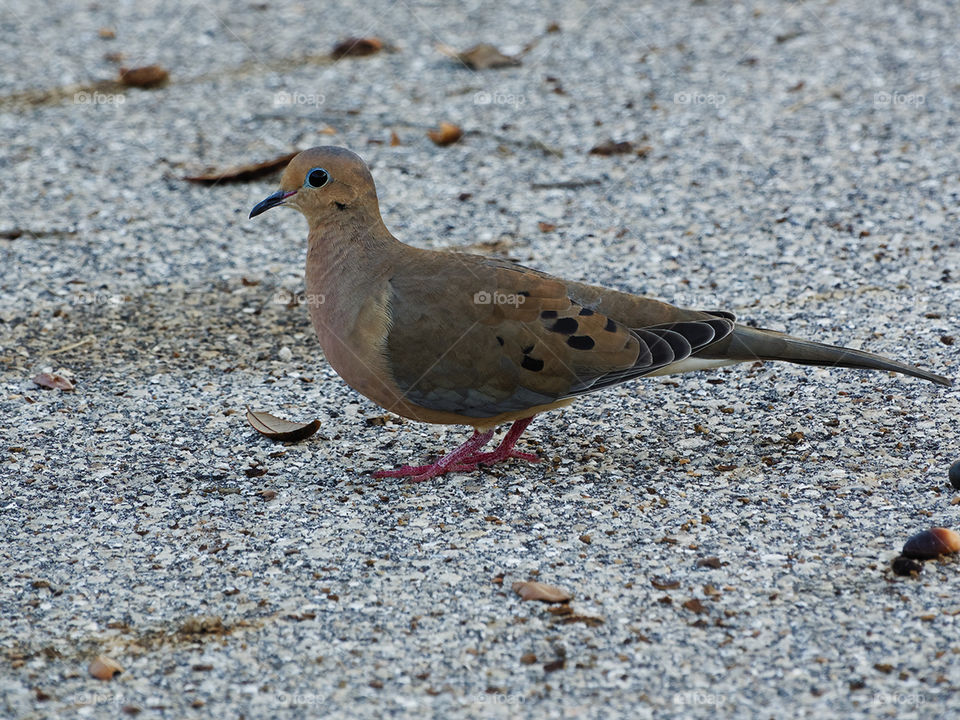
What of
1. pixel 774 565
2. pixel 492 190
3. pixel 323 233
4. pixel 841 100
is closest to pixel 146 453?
pixel 323 233

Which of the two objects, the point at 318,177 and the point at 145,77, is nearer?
the point at 318,177

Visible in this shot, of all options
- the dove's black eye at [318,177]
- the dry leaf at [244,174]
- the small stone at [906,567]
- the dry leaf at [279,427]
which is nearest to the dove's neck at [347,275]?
the dove's black eye at [318,177]

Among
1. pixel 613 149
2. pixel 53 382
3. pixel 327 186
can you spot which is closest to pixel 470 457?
pixel 327 186

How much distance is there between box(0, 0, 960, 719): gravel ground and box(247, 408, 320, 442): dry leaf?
2.0 inches

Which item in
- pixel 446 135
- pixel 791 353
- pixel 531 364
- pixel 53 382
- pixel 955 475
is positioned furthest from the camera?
pixel 446 135

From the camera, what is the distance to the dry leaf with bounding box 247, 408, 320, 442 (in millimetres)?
4320

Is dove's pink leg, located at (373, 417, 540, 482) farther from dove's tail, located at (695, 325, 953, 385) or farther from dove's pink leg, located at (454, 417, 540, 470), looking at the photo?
dove's tail, located at (695, 325, 953, 385)

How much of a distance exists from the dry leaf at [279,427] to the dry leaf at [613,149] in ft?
10.1

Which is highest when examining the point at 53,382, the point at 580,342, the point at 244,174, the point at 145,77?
the point at 145,77

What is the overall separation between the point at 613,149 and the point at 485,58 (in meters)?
1.68

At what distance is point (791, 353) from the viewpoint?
407cm

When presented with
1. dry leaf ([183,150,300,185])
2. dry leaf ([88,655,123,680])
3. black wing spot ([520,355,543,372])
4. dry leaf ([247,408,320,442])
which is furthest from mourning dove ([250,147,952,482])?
dry leaf ([183,150,300,185])

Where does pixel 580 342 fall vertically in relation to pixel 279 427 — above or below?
above

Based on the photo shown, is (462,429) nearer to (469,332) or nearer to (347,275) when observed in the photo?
(469,332)
